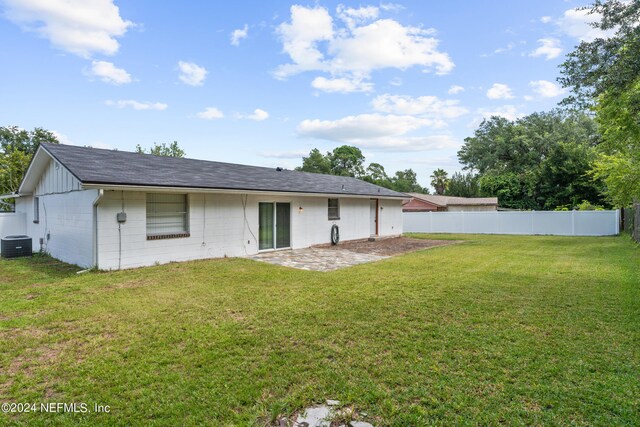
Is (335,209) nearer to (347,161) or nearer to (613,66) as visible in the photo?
(613,66)

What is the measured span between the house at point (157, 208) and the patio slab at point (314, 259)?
740mm

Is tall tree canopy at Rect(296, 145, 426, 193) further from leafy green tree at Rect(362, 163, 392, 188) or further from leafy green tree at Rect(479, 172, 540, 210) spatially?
leafy green tree at Rect(479, 172, 540, 210)

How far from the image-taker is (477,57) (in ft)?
43.8

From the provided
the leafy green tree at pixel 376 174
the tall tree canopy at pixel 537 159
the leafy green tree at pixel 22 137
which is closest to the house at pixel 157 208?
the tall tree canopy at pixel 537 159

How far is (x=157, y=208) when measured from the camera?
30.1 ft

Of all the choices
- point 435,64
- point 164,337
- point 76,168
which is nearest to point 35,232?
point 76,168

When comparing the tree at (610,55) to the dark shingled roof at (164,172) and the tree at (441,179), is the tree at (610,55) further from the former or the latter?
the tree at (441,179)

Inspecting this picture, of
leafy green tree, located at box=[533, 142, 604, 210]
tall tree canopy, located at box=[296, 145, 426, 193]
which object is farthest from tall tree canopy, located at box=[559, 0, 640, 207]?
tall tree canopy, located at box=[296, 145, 426, 193]

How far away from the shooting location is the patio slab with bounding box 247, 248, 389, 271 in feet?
30.4

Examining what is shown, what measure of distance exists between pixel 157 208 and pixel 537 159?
3185 cm

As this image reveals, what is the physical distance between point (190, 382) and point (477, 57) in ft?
49.1

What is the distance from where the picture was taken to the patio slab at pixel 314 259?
30.4ft

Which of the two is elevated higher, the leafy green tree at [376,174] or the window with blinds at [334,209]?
the leafy green tree at [376,174]

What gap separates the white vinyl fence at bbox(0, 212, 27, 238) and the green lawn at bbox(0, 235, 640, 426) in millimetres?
8534
